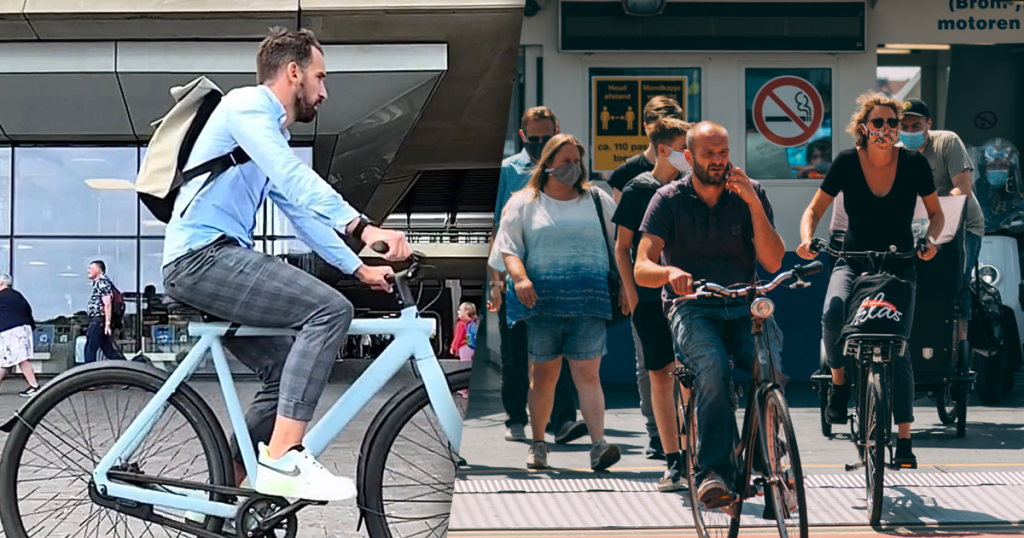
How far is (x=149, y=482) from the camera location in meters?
2.89

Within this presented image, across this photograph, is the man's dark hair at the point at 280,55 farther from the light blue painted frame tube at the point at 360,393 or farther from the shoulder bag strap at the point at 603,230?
the shoulder bag strap at the point at 603,230

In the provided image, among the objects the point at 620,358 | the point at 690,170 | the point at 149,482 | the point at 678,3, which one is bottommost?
the point at 149,482

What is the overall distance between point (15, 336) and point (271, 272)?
1007 cm

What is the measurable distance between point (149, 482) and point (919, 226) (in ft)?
6.77

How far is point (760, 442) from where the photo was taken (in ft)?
6.20

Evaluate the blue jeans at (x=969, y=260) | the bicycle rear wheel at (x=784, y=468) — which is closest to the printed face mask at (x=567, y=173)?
the bicycle rear wheel at (x=784, y=468)

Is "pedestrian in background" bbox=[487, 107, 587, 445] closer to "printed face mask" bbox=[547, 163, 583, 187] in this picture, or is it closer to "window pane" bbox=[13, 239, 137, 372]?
"printed face mask" bbox=[547, 163, 583, 187]

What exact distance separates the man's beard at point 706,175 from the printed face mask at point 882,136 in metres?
0.24

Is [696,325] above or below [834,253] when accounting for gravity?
below

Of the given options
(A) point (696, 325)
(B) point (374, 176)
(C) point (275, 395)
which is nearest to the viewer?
(A) point (696, 325)

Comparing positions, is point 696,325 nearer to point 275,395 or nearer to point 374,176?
point 275,395

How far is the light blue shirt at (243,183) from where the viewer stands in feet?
8.86

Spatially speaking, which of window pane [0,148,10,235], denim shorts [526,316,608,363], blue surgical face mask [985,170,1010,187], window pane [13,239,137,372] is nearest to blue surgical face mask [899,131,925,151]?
blue surgical face mask [985,170,1010,187]

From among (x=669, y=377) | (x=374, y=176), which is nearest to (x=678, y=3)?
(x=669, y=377)
